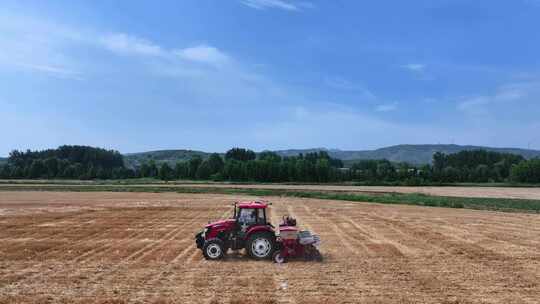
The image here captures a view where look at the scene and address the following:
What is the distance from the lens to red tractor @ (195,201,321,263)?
52.4ft

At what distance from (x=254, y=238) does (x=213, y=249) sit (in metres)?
1.36

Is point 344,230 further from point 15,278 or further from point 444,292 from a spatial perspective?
point 15,278

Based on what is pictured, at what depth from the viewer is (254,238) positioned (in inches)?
628

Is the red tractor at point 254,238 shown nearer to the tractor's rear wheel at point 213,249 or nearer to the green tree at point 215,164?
the tractor's rear wheel at point 213,249

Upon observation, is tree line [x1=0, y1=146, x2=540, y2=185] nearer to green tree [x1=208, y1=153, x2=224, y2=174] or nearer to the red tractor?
green tree [x1=208, y1=153, x2=224, y2=174]

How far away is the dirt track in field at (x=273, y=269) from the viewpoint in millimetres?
11797

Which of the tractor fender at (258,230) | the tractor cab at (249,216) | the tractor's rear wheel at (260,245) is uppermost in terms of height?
Result: the tractor cab at (249,216)

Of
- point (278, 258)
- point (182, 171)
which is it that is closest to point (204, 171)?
point (182, 171)

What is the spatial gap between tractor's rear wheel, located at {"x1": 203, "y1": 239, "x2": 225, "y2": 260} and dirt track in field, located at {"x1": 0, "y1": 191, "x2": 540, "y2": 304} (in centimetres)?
34

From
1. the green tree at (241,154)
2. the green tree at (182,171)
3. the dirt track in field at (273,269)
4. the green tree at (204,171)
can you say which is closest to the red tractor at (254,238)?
the dirt track in field at (273,269)

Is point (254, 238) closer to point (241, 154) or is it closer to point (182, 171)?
point (182, 171)

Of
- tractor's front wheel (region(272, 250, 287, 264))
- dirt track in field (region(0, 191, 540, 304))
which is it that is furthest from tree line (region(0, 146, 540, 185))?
tractor's front wheel (region(272, 250, 287, 264))

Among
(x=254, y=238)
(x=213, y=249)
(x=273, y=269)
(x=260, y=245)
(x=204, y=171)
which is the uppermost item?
(x=204, y=171)

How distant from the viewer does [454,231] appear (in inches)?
974
